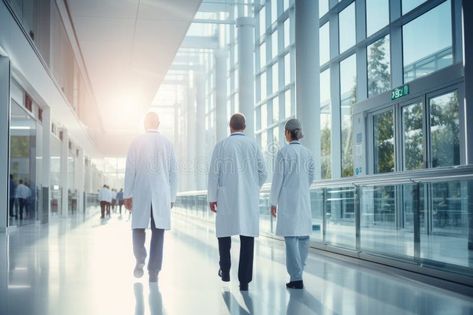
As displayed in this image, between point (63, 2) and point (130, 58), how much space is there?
5793mm

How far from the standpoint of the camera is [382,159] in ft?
43.4

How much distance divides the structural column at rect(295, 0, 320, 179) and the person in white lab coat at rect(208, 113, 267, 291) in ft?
23.0

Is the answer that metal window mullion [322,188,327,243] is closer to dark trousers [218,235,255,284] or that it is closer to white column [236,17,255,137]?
dark trousers [218,235,255,284]

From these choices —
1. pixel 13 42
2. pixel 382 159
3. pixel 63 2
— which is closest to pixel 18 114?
pixel 13 42

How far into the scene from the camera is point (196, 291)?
17.7ft

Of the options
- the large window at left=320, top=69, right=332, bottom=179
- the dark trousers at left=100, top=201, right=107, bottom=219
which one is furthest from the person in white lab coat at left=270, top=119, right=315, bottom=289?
the dark trousers at left=100, top=201, right=107, bottom=219

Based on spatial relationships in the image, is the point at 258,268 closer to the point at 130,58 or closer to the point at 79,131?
the point at 130,58

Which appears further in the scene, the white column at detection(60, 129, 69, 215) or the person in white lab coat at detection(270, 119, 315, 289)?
the white column at detection(60, 129, 69, 215)

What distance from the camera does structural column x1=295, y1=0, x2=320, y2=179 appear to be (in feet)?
41.8

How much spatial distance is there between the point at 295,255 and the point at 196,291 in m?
1.05

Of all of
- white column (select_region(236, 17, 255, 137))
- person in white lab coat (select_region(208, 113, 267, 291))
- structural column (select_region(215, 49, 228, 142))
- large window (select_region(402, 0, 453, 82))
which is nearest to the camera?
person in white lab coat (select_region(208, 113, 267, 291))

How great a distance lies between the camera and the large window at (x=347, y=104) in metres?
16.7

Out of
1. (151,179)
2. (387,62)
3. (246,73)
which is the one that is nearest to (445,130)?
(387,62)

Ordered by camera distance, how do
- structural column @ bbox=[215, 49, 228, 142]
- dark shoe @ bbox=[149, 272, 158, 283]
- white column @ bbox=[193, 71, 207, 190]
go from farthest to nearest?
white column @ bbox=[193, 71, 207, 190] → structural column @ bbox=[215, 49, 228, 142] → dark shoe @ bbox=[149, 272, 158, 283]
